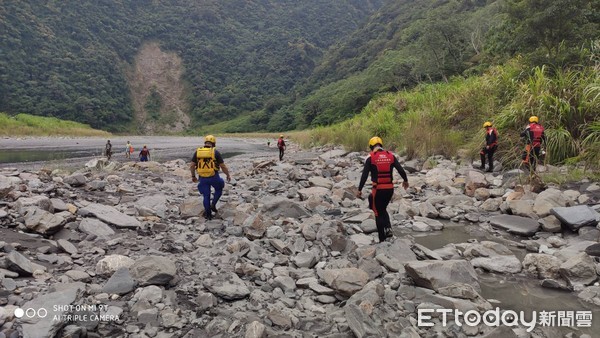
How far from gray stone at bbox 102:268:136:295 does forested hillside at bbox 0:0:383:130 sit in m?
79.7

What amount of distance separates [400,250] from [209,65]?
386 ft

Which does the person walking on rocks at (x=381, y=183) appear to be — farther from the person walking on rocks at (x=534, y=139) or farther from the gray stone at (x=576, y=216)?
the person walking on rocks at (x=534, y=139)

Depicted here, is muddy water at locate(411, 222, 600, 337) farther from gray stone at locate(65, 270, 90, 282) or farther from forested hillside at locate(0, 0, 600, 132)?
forested hillside at locate(0, 0, 600, 132)

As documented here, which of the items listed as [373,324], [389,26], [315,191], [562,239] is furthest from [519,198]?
[389,26]

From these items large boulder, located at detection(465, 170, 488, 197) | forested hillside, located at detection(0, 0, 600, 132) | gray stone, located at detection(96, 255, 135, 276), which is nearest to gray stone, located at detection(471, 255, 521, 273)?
large boulder, located at detection(465, 170, 488, 197)

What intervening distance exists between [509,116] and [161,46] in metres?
119

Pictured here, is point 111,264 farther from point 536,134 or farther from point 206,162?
point 536,134

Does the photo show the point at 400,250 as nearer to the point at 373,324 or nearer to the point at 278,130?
the point at 373,324

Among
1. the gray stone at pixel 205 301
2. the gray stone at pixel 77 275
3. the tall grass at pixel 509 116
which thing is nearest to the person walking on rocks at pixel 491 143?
the tall grass at pixel 509 116

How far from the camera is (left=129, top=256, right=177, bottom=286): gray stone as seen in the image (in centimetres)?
406

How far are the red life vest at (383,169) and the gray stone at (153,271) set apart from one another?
10.9 feet

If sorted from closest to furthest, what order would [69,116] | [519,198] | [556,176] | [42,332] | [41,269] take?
[42,332], [41,269], [519,198], [556,176], [69,116]

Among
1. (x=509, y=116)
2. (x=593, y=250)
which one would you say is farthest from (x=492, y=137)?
(x=593, y=250)

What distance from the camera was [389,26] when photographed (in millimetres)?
89188
